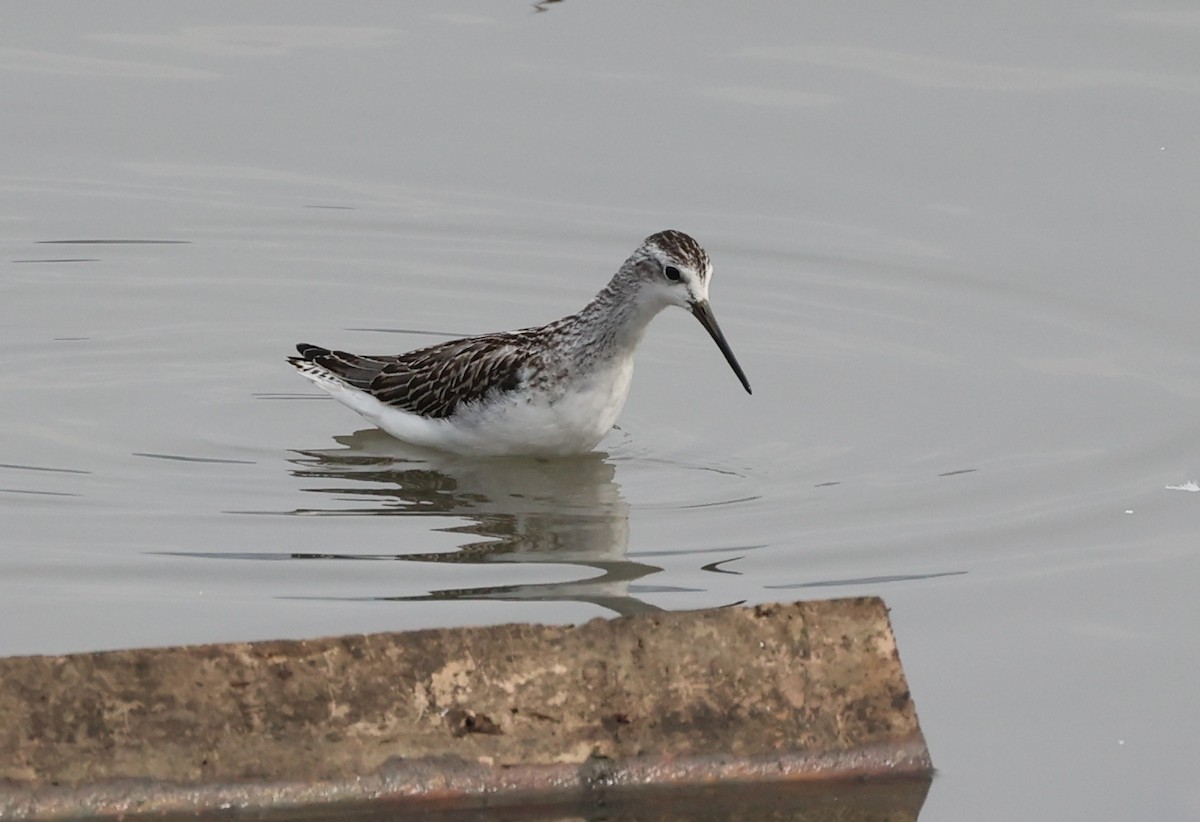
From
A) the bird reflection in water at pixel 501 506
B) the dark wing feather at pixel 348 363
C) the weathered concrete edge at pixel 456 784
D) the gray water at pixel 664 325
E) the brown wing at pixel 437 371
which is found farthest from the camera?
the dark wing feather at pixel 348 363

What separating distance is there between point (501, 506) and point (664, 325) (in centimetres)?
352

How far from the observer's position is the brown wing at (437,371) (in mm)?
11672

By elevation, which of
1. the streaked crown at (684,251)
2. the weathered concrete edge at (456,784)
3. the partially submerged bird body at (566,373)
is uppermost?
the streaked crown at (684,251)

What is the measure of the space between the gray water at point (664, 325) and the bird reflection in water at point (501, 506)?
33 millimetres

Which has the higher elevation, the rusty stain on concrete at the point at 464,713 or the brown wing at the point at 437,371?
the brown wing at the point at 437,371

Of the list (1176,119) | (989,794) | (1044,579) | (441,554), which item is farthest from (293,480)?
(1176,119)

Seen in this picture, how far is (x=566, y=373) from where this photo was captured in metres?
11.4

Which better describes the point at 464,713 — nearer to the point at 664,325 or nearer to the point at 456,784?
the point at 456,784

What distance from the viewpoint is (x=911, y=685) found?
7.98 metres

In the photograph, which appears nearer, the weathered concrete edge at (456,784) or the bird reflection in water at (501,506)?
the weathered concrete edge at (456,784)

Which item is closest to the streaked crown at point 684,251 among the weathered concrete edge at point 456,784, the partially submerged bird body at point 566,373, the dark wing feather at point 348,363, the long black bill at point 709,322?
the partially submerged bird body at point 566,373

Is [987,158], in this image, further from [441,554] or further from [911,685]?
[911,685]

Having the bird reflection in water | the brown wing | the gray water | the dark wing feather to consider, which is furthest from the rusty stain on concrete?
the dark wing feather

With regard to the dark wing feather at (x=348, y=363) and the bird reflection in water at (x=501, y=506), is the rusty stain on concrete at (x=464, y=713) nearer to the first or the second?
the bird reflection in water at (x=501, y=506)
